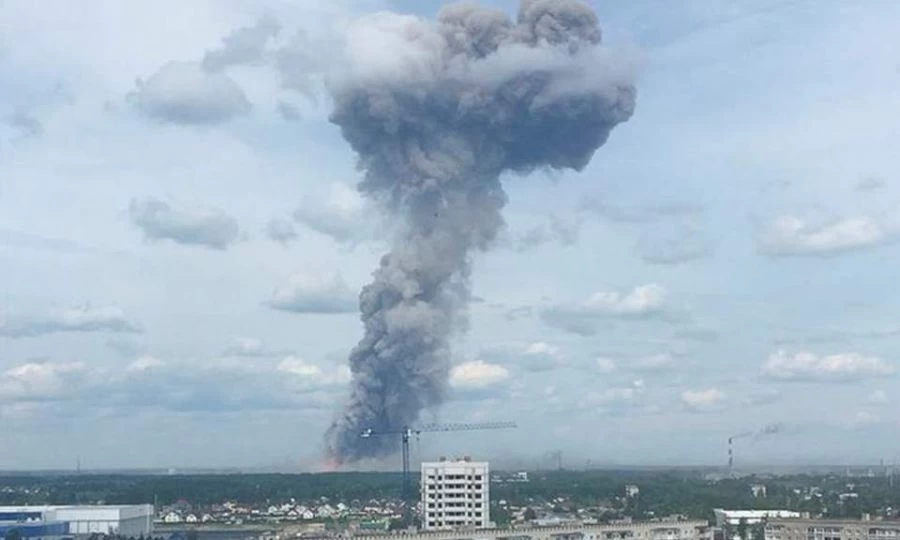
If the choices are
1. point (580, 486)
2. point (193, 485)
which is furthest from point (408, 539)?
point (193, 485)

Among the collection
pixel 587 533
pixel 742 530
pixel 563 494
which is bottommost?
pixel 742 530

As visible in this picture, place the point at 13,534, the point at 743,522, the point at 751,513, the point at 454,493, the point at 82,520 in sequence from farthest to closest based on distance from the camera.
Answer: the point at 751,513
the point at 82,520
the point at 743,522
the point at 13,534
the point at 454,493

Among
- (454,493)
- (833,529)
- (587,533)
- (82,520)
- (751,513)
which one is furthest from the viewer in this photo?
(751,513)

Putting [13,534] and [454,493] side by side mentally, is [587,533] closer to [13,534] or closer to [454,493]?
[454,493]

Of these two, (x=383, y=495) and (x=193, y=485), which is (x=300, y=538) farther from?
(x=193, y=485)

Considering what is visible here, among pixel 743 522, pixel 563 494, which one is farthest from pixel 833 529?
pixel 563 494

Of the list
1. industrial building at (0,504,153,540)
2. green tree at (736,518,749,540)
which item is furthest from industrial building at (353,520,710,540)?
industrial building at (0,504,153,540)
